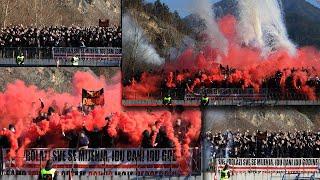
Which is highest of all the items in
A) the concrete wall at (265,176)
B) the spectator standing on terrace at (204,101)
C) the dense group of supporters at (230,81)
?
the dense group of supporters at (230,81)

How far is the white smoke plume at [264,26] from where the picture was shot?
1368 inches

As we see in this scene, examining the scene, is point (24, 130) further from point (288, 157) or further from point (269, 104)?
point (269, 104)

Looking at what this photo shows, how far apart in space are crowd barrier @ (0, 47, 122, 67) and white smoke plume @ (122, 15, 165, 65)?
1157mm

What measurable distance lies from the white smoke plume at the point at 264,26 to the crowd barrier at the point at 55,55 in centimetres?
686

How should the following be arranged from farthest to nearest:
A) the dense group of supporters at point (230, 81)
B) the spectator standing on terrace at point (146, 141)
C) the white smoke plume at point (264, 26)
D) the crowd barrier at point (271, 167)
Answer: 1. the white smoke plume at point (264, 26)
2. the dense group of supporters at point (230, 81)
3. the crowd barrier at point (271, 167)
4. the spectator standing on terrace at point (146, 141)

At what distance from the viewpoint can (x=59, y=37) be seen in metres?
34.0

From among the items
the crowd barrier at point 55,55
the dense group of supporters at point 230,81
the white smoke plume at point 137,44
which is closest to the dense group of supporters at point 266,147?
the dense group of supporters at point 230,81

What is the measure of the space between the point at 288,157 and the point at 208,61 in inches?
388

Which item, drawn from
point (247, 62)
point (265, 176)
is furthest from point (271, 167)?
point (247, 62)

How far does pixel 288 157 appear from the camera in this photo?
25.5 metres

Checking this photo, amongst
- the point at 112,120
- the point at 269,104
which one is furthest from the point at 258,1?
the point at 112,120

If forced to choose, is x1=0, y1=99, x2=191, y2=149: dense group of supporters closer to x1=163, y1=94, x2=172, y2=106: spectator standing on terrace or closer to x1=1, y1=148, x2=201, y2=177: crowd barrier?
x1=1, y1=148, x2=201, y2=177: crowd barrier

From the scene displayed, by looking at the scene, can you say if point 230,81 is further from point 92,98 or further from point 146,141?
point 146,141

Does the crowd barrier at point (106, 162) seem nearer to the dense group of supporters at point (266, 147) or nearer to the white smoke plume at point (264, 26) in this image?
the dense group of supporters at point (266, 147)
